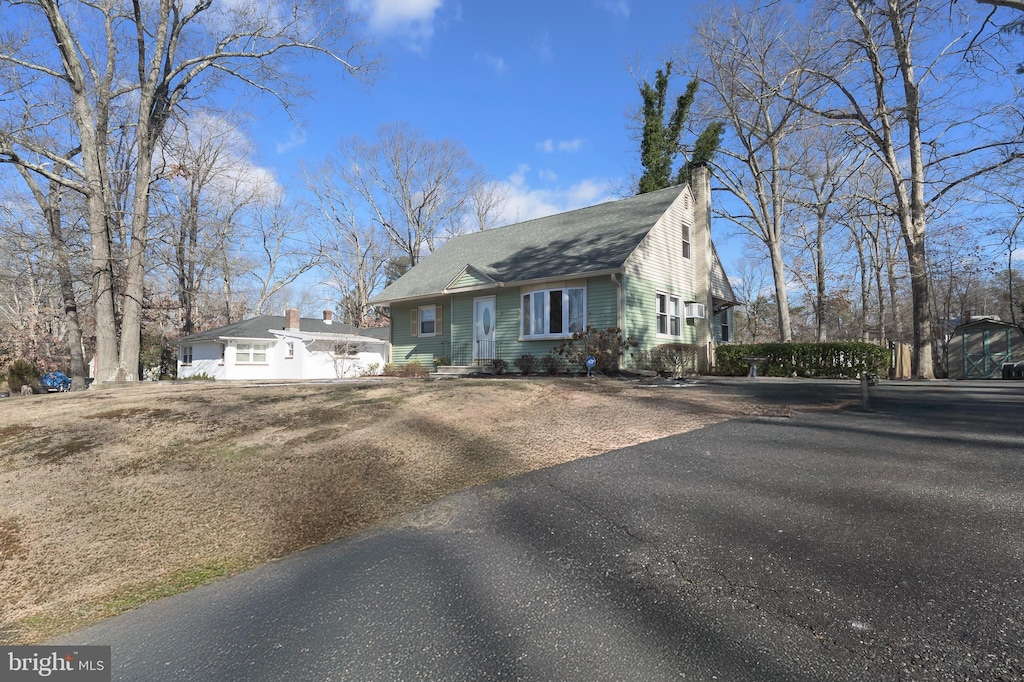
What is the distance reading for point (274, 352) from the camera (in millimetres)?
27531

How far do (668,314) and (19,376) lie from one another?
1088 inches

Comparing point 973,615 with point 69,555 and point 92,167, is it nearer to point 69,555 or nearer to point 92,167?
point 69,555

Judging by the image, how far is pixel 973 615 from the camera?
6.73ft

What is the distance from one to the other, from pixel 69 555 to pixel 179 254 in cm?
3122

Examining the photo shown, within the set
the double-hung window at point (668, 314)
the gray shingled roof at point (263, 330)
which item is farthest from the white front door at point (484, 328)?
the gray shingled roof at point (263, 330)

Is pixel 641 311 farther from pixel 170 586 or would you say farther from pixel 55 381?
pixel 55 381

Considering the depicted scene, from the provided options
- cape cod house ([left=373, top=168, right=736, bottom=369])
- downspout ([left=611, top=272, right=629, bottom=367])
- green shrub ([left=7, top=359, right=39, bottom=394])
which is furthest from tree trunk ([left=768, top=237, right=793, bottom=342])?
green shrub ([left=7, top=359, right=39, bottom=394])

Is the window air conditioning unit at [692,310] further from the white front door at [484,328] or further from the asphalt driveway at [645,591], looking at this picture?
Answer: the asphalt driveway at [645,591]

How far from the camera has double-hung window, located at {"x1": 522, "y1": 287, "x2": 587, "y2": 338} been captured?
14625 mm

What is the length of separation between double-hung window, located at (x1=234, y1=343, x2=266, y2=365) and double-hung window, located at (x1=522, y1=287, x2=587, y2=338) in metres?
18.7

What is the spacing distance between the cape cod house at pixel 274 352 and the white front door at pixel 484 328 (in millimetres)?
9864

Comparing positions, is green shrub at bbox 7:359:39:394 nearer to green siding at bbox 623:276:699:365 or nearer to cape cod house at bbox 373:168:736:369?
cape cod house at bbox 373:168:736:369

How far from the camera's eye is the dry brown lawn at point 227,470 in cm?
306

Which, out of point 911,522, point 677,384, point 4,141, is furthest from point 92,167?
point 911,522
